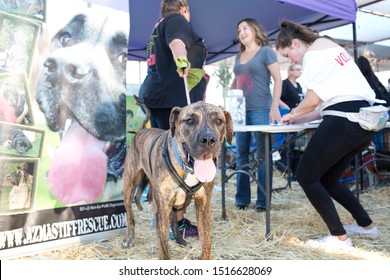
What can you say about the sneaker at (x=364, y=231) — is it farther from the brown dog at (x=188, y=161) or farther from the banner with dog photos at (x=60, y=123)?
the banner with dog photos at (x=60, y=123)

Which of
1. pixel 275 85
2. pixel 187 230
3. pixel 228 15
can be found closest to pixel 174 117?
pixel 187 230

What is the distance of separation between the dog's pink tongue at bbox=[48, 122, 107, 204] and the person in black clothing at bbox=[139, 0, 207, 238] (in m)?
0.56

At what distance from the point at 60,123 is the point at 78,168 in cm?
37

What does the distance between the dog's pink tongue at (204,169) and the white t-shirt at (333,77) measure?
1.16 m

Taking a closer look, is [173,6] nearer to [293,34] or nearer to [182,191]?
[293,34]

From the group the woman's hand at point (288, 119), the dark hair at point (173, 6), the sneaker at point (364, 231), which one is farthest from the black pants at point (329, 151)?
the dark hair at point (173, 6)

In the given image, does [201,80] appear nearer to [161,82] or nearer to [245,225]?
[161,82]

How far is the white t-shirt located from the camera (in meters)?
2.74

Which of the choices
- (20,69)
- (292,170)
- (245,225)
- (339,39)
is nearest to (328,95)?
(245,225)

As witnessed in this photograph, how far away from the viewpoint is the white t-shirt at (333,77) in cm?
274

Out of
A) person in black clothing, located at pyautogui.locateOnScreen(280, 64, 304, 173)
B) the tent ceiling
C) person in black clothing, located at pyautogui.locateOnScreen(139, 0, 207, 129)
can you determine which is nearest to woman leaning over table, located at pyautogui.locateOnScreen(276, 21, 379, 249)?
person in black clothing, located at pyautogui.locateOnScreen(139, 0, 207, 129)

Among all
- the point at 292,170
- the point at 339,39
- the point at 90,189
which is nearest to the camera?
the point at 90,189

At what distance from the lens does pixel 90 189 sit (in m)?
3.03
